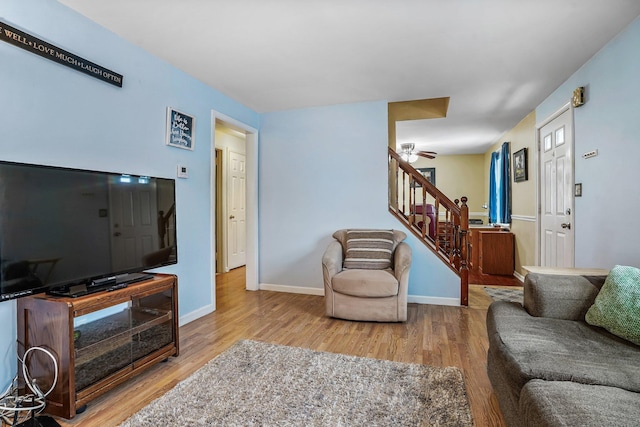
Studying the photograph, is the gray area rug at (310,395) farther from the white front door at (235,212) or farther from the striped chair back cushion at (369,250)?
the white front door at (235,212)

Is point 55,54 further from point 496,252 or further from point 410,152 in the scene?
point 496,252

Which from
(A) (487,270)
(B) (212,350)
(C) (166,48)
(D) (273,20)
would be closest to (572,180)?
(A) (487,270)

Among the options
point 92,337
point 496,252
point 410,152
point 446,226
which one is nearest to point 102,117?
point 92,337

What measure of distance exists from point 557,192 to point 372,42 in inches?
106

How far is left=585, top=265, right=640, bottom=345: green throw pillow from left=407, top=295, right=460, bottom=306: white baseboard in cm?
191

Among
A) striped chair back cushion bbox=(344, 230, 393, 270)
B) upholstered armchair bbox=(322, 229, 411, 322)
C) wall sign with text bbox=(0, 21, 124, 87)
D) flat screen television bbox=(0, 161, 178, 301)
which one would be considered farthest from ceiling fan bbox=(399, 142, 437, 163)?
wall sign with text bbox=(0, 21, 124, 87)

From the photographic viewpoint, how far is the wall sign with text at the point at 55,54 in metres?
1.75

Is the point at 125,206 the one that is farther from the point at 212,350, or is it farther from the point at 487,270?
the point at 487,270

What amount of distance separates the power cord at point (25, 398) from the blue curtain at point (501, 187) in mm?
5846

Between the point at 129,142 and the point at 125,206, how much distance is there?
2.11 feet

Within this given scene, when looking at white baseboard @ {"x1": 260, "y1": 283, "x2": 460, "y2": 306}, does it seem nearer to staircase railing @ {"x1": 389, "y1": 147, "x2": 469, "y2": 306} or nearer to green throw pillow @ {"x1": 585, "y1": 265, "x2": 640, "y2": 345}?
staircase railing @ {"x1": 389, "y1": 147, "x2": 469, "y2": 306}

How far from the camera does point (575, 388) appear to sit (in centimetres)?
112

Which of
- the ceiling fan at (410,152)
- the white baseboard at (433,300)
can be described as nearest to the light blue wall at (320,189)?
the white baseboard at (433,300)

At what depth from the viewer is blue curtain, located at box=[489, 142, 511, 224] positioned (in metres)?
5.31
